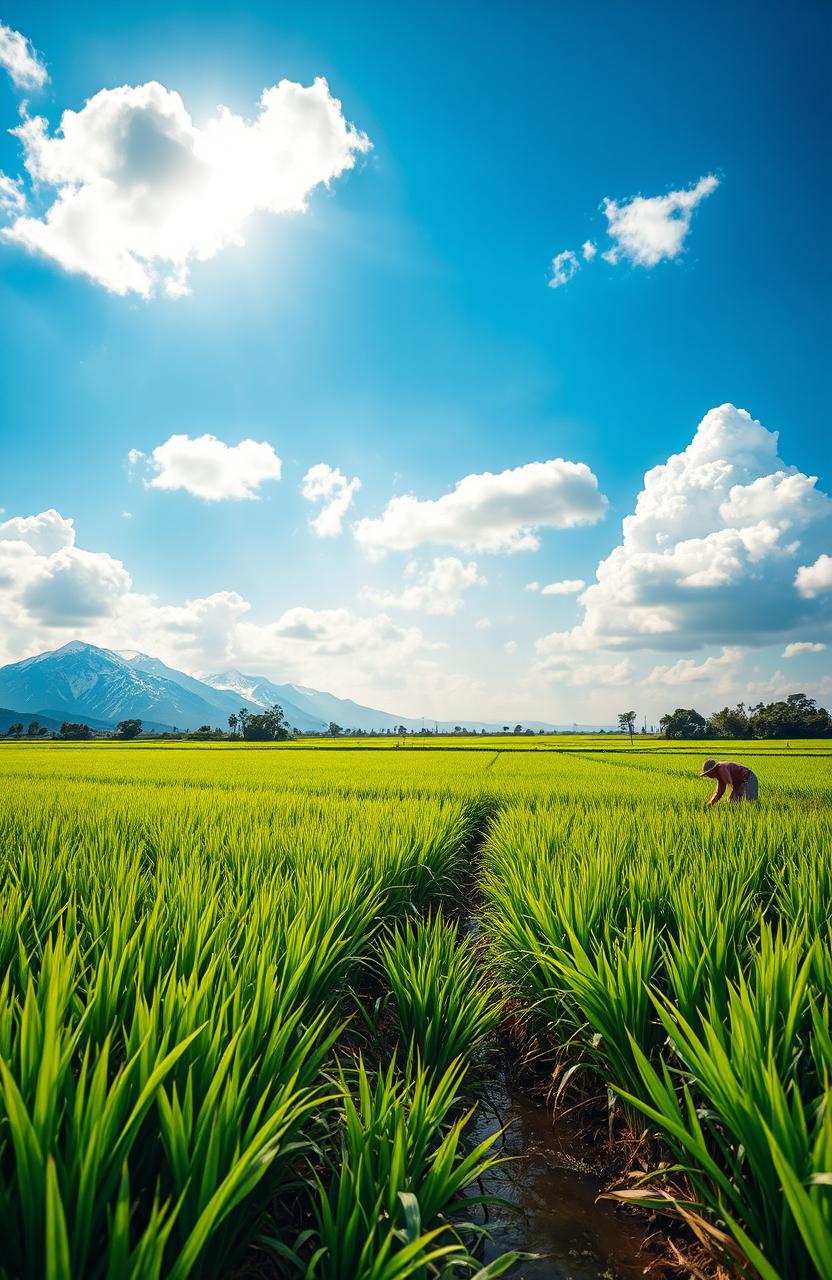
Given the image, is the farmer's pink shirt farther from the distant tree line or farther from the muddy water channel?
the distant tree line

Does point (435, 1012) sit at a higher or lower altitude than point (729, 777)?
lower

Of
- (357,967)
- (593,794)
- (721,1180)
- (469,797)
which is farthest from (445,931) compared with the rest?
(593,794)

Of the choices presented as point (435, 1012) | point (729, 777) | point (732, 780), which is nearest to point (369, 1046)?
point (435, 1012)

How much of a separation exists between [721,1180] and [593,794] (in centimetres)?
1031

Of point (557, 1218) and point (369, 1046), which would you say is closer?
point (557, 1218)

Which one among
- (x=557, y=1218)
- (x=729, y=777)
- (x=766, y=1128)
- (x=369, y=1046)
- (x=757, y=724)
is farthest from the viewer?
(x=757, y=724)

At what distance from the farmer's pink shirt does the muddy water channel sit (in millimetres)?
7386

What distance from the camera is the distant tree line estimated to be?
64.6 m

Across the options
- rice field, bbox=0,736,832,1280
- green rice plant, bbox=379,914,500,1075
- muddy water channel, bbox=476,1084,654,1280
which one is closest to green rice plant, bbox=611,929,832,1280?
rice field, bbox=0,736,832,1280

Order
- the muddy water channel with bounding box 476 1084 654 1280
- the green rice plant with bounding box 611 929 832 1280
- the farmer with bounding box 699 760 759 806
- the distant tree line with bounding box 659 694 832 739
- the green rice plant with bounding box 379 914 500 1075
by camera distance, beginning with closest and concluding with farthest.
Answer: the green rice plant with bounding box 611 929 832 1280 < the muddy water channel with bounding box 476 1084 654 1280 < the green rice plant with bounding box 379 914 500 1075 < the farmer with bounding box 699 760 759 806 < the distant tree line with bounding box 659 694 832 739

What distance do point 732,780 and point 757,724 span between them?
67.9 metres

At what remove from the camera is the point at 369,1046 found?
334 cm

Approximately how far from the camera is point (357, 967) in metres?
3.56

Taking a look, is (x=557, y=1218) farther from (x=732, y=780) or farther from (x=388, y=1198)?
(x=732, y=780)
